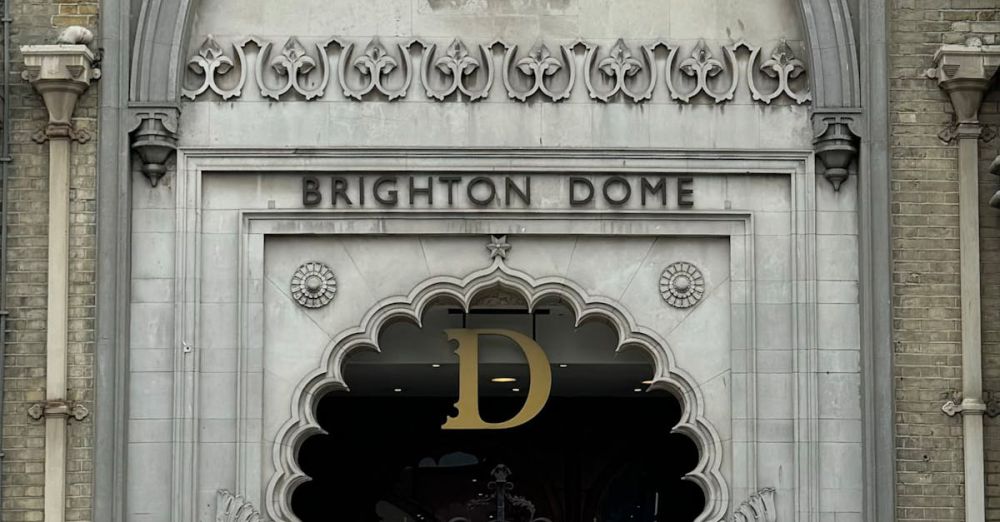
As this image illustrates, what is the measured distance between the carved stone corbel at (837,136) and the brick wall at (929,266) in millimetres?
353

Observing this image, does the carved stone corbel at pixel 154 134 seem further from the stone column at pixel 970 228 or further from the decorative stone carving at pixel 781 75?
the stone column at pixel 970 228

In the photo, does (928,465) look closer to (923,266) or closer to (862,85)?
(923,266)

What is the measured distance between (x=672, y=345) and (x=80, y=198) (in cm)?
532

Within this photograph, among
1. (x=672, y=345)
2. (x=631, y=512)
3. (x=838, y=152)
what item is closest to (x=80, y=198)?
(x=672, y=345)

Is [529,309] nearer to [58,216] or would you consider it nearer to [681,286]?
[681,286]

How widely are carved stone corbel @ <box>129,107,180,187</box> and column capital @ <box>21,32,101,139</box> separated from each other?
537 mm

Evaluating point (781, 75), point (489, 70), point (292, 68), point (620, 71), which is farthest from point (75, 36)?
point (781, 75)

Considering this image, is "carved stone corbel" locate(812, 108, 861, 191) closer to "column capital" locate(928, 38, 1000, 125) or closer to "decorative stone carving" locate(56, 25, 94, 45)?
"column capital" locate(928, 38, 1000, 125)

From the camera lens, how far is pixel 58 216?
18.3m

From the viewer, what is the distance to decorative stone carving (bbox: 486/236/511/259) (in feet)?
61.6

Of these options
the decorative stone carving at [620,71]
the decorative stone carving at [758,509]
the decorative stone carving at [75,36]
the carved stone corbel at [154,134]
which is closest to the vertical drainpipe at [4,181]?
the decorative stone carving at [75,36]

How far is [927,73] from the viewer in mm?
18688

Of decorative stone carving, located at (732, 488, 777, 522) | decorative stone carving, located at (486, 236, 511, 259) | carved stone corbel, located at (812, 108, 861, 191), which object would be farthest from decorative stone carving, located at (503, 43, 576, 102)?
decorative stone carving, located at (732, 488, 777, 522)

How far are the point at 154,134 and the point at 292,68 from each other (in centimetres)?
137
